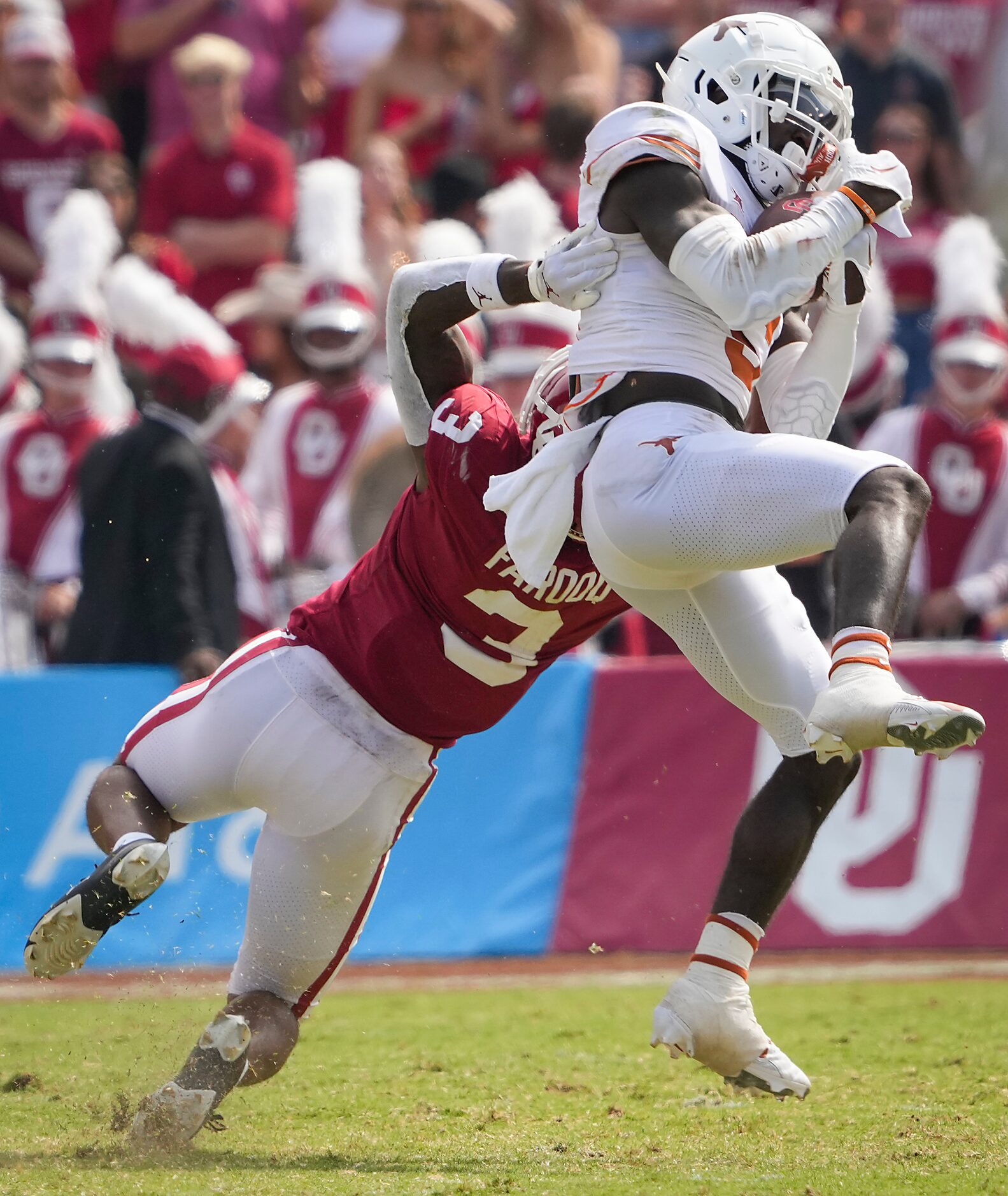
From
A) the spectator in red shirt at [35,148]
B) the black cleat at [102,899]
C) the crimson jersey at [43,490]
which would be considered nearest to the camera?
the black cleat at [102,899]

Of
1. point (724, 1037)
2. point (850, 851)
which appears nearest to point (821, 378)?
point (724, 1037)

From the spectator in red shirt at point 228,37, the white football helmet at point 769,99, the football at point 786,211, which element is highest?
the spectator in red shirt at point 228,37

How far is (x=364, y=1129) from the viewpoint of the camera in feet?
15.2

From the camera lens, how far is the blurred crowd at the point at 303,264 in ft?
25.2

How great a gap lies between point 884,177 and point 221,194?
19.7 ft

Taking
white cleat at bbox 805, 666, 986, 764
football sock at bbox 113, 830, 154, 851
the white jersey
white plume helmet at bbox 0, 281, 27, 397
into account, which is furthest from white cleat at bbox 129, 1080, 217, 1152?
white plume helmet at bbox 0, 281, 27, 397

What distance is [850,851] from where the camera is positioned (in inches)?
286

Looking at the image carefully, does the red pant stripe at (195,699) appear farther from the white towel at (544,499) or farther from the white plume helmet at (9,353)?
the white plume helmet at (9,353)

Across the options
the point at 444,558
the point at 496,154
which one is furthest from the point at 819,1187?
the point at 496,154

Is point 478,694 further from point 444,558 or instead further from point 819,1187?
point 819,1187

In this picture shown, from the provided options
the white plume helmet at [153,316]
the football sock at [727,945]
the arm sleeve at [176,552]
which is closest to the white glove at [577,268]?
the football sock at [727,945]

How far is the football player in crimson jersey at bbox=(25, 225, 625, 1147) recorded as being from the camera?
173 inches

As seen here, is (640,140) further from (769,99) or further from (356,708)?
(356,708)

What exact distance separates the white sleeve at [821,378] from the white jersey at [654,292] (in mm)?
250
